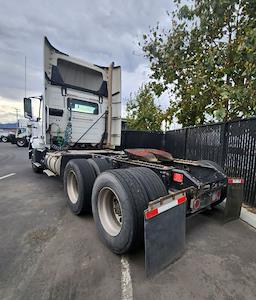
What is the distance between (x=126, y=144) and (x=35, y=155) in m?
4.98

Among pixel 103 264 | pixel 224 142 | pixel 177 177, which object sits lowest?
pixel 103 264

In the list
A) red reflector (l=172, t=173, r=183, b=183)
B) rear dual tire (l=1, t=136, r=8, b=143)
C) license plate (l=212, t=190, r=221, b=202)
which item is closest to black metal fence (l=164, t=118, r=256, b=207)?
license plate (l=212, t=190, r=221, b=202)

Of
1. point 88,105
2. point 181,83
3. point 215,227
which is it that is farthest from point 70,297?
point 181,83

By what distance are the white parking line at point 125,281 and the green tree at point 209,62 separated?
4.02m

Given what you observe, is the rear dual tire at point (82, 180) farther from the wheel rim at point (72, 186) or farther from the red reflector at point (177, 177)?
the red reflector at point (177, 177)

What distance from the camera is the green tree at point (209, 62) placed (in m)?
4.63

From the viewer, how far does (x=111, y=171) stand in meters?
2.73

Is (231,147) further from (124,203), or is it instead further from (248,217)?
(124,203)

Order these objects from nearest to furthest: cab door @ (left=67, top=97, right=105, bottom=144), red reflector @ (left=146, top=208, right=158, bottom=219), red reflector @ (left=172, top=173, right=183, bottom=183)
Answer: red reflector @ (left=146, top=208, right=158, bottom=219)
red reflector @ (left=172, top=173, right=183, bottom=183)
cab door @ (left=67, top=97, right=105, bottom=144)

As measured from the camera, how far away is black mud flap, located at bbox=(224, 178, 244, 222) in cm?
332

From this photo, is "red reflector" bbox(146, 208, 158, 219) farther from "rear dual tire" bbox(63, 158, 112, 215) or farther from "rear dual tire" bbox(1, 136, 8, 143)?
"rear dual tire" bbox(1, 136, 8, 143)

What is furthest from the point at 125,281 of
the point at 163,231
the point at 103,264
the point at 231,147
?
the point at 231,147

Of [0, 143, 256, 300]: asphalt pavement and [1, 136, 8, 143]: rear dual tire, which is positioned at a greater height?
[1, 136, 8, 143]: rear dual tire

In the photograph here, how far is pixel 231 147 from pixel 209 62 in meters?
2.50
